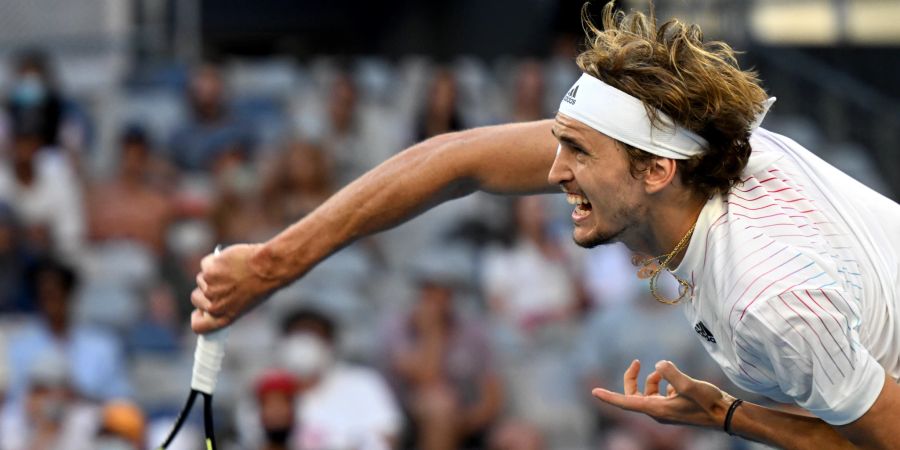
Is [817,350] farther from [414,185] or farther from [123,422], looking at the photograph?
[123,422]

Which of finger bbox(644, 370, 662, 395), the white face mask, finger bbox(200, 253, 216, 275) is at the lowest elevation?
the white face mask

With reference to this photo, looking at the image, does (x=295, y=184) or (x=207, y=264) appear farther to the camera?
(x=295, y=184)

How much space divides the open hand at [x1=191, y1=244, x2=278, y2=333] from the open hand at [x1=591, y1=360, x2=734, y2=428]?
954mm

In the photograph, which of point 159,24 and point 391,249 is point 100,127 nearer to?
point 159,24

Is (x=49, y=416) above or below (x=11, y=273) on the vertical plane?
below

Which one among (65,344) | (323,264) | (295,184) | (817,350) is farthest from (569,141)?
(295,184)

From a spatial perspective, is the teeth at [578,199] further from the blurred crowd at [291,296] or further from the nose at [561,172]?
the blurred crowd at [291,296]

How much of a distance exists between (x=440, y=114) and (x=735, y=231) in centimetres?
599

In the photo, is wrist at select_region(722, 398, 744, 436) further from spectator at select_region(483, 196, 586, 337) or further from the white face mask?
spectator at select_region(483, 196, 586, 337)

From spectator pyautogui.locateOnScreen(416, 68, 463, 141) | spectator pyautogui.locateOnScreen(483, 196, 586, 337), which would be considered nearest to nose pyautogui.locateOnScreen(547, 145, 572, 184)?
spectator pyautogui.locateOnScreen(483, 196, 586, 337)

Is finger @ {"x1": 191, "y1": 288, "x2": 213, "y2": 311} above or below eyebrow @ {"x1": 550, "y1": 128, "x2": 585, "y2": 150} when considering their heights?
below

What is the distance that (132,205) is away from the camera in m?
8.26

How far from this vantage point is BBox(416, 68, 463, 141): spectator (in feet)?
29.3

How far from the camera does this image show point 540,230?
8312 millimetres
